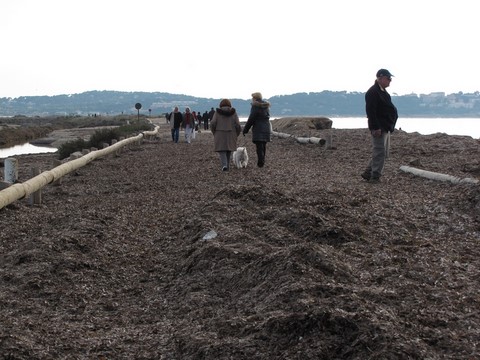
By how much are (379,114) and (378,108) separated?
11 centimetres

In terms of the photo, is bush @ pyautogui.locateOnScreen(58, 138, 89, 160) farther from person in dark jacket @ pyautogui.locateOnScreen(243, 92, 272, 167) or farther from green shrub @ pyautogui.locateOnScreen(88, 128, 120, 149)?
person in dark jacket @ pyautogui.locateOnScreen(243, 92, 272, 167)

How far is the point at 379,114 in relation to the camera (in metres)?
10.5

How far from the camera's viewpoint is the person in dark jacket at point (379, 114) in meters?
10.4

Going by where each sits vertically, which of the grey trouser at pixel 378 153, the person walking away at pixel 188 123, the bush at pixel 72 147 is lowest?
the bush at pixel 72 147

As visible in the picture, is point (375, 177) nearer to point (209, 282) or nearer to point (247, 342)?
point (209, 282)

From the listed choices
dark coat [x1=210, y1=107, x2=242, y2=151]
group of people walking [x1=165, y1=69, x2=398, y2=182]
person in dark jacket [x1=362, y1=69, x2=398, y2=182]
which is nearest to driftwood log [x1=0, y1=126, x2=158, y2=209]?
dark coat [x1=210, y1=107, x2=242, y2=151]

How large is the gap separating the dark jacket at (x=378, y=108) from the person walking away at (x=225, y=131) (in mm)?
4069

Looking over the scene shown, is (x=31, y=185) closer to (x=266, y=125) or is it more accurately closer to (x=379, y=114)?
(x=379, y=114)

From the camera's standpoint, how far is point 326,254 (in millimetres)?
5242

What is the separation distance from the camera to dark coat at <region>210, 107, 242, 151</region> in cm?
1378

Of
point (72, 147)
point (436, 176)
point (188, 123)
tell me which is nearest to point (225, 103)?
point (436, 176)

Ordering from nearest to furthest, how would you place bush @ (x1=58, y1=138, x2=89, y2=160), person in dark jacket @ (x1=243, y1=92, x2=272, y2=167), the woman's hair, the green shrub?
person in dark jacket @ (x1=243, y1=92, x2=272, y2=167)
the woman's hair
bush @ (x1=58, y1=138, x2=89, y2=160)
the green shrub

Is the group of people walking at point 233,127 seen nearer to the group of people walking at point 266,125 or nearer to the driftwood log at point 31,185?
the group of people walking at point 266,125

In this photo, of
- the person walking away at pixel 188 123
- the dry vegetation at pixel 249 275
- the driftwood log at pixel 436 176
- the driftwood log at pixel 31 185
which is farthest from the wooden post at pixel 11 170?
the person walking away at pixel 188 123
